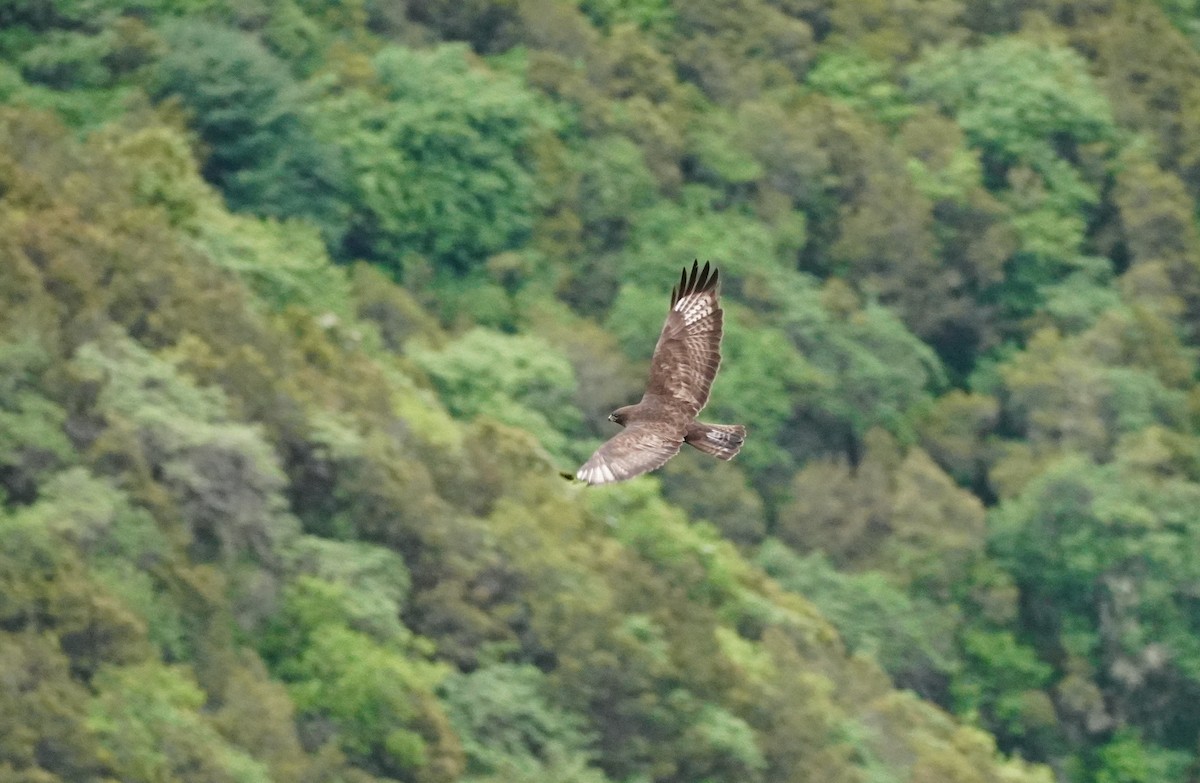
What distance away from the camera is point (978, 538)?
48094mm

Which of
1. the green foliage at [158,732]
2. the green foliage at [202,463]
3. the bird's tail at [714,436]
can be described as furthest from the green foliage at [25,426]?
the bird's tail at [714,436]

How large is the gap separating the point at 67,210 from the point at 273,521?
6.06 meters

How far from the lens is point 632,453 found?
15633 mm

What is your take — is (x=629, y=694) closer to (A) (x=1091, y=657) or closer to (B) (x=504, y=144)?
(A) (x=1091, y=657)

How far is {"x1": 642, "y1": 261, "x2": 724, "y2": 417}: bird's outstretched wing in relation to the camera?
54.7 feet

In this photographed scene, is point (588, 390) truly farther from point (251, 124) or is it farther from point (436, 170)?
point (251, 124)

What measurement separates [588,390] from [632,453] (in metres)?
30.8

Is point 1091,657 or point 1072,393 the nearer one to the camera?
point 1091,657

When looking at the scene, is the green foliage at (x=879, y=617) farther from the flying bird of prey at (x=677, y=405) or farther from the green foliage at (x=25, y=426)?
the flying bird of prey at (x=677, y=405)

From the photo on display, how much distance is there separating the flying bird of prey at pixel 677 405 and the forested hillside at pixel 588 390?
49.3ft

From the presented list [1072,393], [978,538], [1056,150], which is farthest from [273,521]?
[1056,150]

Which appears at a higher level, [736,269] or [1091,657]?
[736,269]

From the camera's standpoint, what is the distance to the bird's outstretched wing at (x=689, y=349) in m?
16.7

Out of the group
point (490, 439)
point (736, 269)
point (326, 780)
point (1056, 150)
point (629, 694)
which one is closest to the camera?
Result: point (326, 780)
